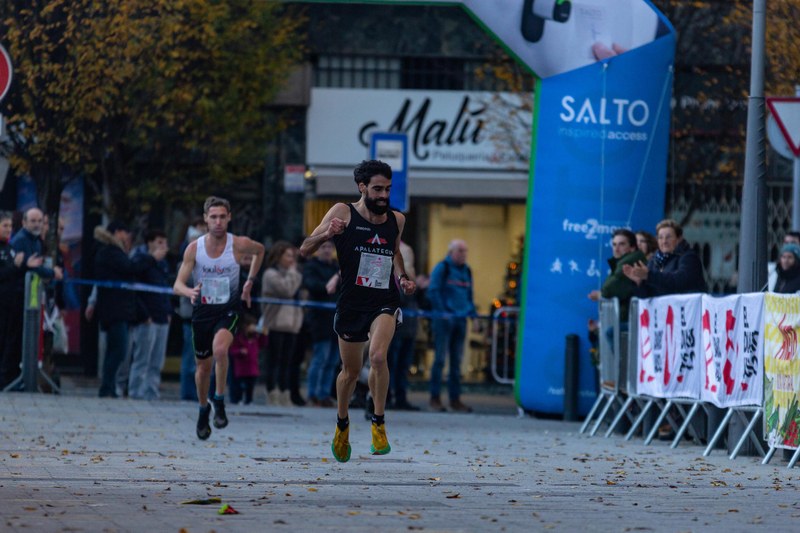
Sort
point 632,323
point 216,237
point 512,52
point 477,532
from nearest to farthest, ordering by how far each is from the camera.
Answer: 1. point 477,532
2. point 216,237
3. point 632,323
4. point 512,52

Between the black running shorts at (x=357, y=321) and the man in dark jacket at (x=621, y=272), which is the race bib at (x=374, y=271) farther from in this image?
the man in dark jacket at (x=621, y=272)

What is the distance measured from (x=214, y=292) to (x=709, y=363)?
421 cm

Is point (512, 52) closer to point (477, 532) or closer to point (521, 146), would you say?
point (521, 146)

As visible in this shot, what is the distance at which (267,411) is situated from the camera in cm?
1962

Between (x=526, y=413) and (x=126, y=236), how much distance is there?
17.2 ft

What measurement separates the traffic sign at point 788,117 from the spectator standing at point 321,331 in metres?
6.40

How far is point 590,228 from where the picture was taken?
1961 centimetres

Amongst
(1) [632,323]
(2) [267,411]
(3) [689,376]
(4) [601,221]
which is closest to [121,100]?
(2) [267,411]

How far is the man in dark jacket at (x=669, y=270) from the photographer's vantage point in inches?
658

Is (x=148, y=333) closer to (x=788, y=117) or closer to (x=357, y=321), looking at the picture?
(x=788, y=117)

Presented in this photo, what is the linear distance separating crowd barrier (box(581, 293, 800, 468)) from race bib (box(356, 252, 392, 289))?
310 centimetres

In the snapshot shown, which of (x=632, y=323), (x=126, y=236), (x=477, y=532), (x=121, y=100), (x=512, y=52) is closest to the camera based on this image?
(x=477, y=532)

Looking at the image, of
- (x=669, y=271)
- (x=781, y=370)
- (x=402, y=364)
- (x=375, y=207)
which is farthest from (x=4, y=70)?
(x=402, y=364)

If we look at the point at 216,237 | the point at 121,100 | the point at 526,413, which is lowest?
the point at 526,413
